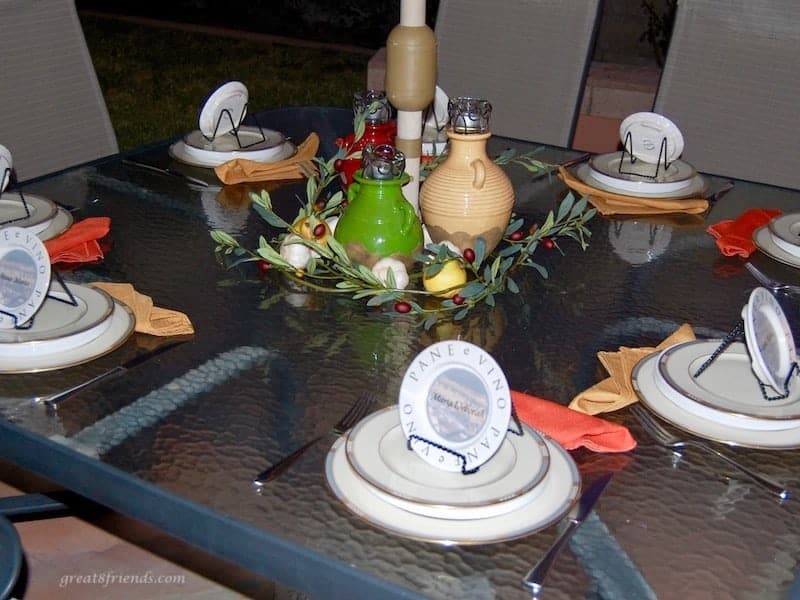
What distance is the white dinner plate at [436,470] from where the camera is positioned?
0.81 meters

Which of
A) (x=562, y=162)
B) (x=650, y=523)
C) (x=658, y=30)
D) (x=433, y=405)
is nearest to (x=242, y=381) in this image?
(x=433, y=405)

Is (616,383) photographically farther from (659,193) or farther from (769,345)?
(659,193)

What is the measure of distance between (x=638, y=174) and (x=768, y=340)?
0.77 meters

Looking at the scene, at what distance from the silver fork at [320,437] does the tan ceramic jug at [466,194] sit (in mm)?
357

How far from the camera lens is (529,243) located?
51.3 inches

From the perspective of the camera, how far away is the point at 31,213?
146 centimetres

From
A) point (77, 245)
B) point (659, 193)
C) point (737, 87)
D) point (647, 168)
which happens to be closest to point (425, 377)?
point (77, 245)

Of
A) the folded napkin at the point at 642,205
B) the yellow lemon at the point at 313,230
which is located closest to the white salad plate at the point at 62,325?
the yellow lemon at the point at 313,230

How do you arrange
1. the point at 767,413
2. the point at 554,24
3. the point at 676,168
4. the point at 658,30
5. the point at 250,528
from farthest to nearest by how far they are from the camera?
1. the point at 658,30
2. the point at 554,24
3. the point at 676,168
4. the point at 767,413
5. the point at 250,528

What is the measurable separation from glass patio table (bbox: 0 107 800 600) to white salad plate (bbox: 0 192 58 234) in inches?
2.7

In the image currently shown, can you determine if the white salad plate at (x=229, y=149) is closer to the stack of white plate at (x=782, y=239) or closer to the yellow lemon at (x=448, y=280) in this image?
the yellow lemon at (x=448, y=280)

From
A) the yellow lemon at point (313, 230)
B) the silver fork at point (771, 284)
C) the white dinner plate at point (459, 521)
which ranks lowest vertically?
the silver fork at point (771, 284)

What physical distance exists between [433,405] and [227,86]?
106 cm

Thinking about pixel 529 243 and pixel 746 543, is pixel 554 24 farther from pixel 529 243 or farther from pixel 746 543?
pixel 746 543
